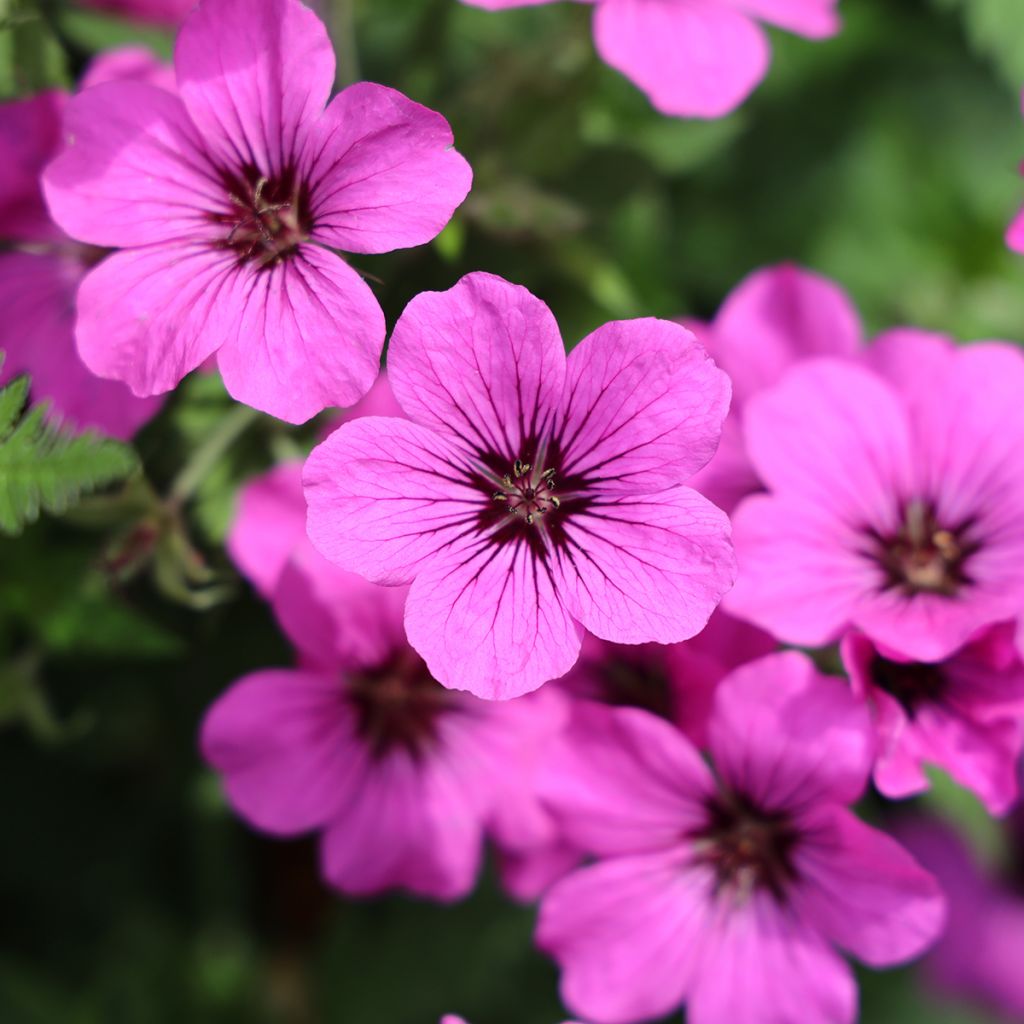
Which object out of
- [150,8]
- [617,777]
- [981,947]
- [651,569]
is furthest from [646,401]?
[981,947]

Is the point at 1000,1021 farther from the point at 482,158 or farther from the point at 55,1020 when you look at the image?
the point at 482,158

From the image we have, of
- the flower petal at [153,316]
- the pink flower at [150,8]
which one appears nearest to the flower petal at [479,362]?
the flower petal at [153,316]

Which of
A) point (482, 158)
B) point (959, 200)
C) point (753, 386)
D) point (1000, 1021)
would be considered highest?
point (482, 158)

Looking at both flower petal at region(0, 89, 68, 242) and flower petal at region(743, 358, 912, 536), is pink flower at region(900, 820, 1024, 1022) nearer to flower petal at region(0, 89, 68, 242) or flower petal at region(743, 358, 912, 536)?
flower petal at region(743, 358, 912, 536)

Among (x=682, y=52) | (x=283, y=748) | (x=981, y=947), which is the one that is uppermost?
(x=682, y=52)

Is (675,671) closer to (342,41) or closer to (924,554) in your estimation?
(924,554)

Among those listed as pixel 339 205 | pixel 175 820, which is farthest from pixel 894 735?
pixel 175 820

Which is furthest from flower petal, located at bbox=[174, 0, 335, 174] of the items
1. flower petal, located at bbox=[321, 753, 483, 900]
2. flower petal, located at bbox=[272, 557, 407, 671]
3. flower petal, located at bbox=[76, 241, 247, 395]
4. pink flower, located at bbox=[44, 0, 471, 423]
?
flower petal, located at bbox=[321, 753, 483, 900]
